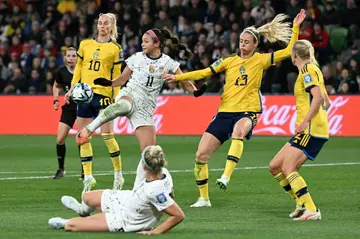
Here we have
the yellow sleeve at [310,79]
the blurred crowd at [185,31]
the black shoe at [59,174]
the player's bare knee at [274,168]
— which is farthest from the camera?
the blurred crowd at [185,31]

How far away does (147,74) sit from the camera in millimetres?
13664

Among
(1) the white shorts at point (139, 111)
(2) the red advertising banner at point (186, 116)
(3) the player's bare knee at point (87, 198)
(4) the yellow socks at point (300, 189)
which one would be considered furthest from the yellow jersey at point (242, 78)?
(2) the red advertising banner at point (186, 116)

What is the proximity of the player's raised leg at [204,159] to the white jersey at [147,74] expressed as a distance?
959mm

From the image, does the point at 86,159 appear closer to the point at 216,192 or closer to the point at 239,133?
the point at 216,192

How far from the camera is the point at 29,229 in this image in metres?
11.0

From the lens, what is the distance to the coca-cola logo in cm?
2550

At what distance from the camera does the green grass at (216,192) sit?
1094 centimetres

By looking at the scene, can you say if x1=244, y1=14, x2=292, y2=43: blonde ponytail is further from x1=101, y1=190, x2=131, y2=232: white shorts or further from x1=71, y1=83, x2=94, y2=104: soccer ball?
x1=101, y1=190, x2=131, y2=232: white shorts

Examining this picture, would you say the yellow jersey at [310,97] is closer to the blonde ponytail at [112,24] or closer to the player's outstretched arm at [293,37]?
the player's outstretched arm at [293,37]

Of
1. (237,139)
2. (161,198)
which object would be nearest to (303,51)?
(237,139)

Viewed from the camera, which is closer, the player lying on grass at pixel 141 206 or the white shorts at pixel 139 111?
the player lying on grass at pixel 141 206

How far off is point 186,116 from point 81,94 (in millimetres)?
12735

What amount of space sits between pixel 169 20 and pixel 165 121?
5.32m

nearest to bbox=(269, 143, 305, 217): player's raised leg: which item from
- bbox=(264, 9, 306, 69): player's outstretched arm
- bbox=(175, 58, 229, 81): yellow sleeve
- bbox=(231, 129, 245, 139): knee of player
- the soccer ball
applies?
bbox=(231, 129, 245, 139): knee of player
